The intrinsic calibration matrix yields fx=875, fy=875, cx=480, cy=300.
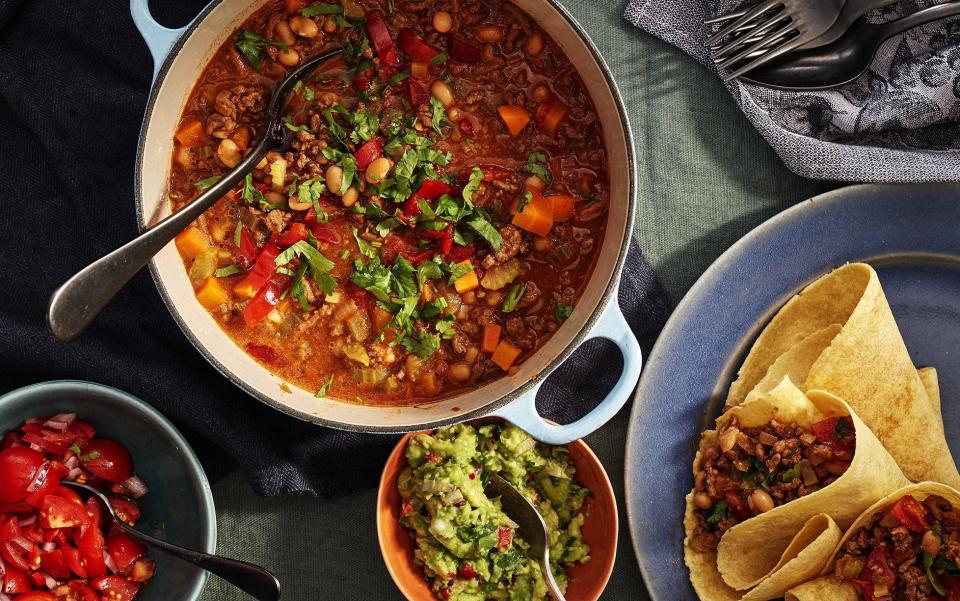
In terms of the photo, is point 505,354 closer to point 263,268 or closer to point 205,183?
point 263,268

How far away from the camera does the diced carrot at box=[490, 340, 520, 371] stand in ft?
12.4

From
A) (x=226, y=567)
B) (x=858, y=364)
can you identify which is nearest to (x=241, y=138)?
(x=226, y=567)

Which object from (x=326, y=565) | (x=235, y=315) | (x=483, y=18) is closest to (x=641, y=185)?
(x=483, y=18)

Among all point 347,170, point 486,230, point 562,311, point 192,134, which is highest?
point 192,134

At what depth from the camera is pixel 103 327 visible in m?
3.93

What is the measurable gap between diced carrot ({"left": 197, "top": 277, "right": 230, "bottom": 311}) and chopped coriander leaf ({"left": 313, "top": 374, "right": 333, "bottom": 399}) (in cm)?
56

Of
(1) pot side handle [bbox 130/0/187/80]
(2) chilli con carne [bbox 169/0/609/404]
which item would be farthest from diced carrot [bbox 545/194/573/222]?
(1) pot side handle [bbox 130/0/187/80]

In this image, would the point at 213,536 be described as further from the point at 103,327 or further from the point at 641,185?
the point at 641,185

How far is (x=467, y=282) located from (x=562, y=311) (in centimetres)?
43

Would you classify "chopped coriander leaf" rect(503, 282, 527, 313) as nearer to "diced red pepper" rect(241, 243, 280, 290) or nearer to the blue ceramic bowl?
"diced red pepper" rect(241, 243, 280, 290)

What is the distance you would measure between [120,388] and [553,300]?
1982 mm

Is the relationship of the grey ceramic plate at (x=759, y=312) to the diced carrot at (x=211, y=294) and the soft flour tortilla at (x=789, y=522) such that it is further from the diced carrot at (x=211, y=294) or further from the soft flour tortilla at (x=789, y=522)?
the diced carrot at (x=211, y=294)

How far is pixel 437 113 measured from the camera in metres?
3.64

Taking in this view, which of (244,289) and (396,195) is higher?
(396,195)
